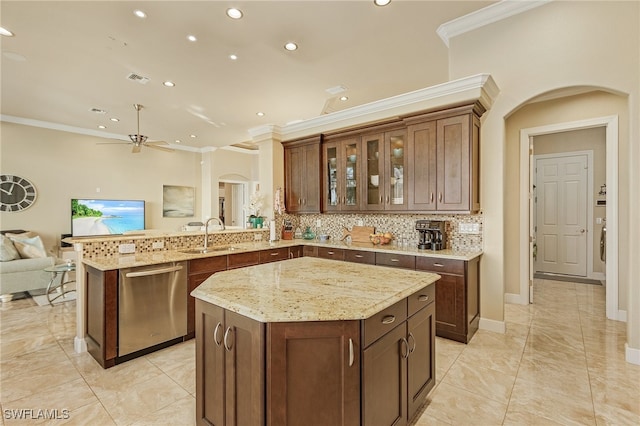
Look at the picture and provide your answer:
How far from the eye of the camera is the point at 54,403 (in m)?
2.11

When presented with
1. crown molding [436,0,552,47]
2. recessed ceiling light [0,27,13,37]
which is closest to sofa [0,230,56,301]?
recessed ceiling light [0,27,13,37]

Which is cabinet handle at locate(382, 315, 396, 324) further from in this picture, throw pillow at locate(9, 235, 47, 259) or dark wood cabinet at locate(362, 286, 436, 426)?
throw pillow at locate(9, 235, 47, 259)

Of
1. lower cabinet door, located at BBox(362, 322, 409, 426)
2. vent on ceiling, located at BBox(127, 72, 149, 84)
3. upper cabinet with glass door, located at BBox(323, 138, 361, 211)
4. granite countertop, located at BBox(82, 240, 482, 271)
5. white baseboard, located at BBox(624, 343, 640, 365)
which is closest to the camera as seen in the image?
lower cabinet door, located at BBox(362, 322, 409, 426)

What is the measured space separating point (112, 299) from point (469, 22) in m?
4.45

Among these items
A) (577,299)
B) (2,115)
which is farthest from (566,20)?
(2,115)

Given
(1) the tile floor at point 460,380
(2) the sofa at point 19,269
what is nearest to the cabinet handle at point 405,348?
(1) the tile floor at point 460,380

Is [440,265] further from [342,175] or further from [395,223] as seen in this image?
[342,175]

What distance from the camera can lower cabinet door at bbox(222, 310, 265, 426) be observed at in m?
1.27

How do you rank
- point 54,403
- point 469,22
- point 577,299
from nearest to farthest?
point 54,403
point 469,22
point 577,299

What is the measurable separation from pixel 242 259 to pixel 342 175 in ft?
6.02

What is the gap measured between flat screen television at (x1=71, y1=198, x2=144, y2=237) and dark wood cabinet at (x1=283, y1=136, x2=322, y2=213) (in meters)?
4.54

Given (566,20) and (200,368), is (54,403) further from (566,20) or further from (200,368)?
(566,20)

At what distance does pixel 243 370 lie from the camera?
4.46ft

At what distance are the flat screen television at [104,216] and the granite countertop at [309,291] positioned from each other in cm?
653
